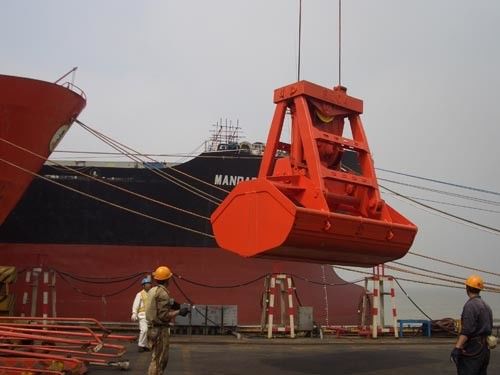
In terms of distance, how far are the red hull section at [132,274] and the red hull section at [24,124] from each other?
2493 mm

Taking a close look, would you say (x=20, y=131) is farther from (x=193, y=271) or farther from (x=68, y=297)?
(x=193, y=271)

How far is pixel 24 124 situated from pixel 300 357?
8.37 meters

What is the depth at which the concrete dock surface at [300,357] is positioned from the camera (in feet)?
22.3

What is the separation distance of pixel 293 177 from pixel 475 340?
2.40m

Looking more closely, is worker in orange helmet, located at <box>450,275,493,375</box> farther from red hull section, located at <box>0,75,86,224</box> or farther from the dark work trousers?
red hull section, located at <box>0,75,86,224</box>

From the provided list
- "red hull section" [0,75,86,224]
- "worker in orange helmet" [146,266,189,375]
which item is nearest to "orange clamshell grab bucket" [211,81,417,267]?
"worker in orange helmet" [146,266,189,375]

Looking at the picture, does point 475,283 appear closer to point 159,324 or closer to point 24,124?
point 159,324

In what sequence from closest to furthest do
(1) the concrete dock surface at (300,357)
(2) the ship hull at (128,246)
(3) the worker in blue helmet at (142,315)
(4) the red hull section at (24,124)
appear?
(1) the concrete dock surface at (300,357)
(3) the worker in blue helmet at (142,315)
(4) the red hull section at (24,124)
(2) the ship hull at (128,246)

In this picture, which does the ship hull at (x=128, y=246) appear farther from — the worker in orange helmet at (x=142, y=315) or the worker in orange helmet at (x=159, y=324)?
the worker in orange helmet at (x=159, y=324)

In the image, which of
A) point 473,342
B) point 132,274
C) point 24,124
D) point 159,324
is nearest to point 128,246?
point 132,274

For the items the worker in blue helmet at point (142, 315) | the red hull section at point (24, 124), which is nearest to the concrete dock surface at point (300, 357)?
the worker in blue helmet at point (142, 315)

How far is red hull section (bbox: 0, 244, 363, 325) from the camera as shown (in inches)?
561

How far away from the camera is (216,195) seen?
15.9 metres

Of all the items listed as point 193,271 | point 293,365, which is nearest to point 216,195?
point 193,271
